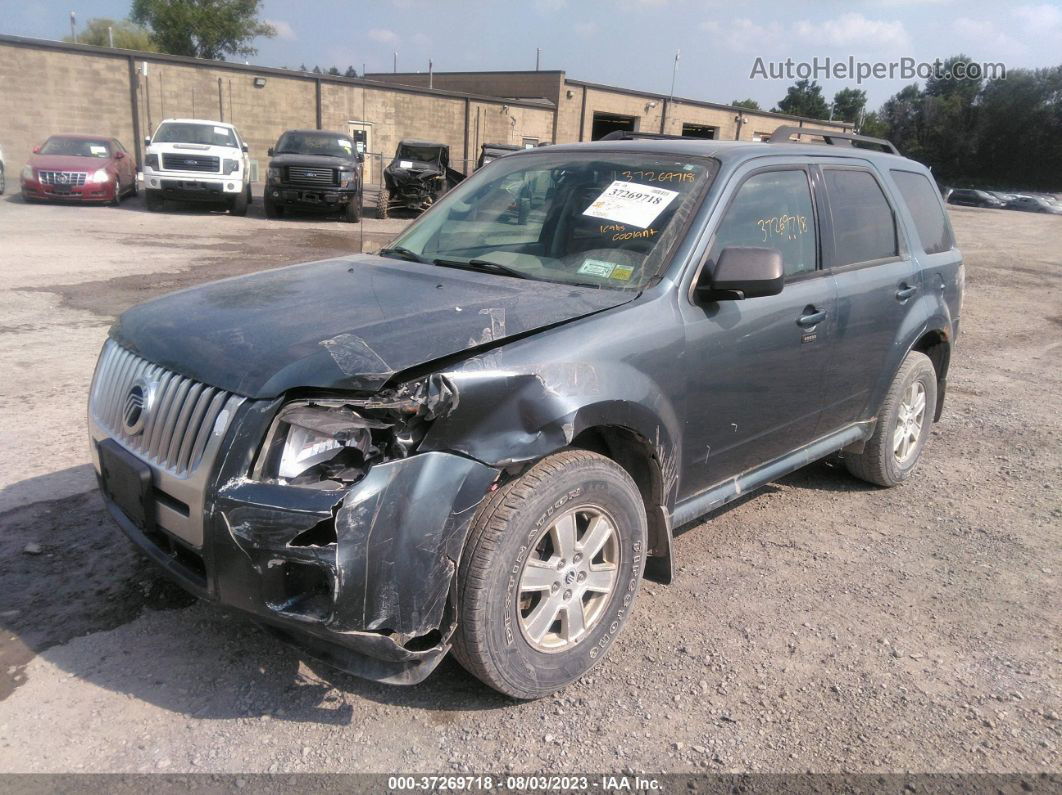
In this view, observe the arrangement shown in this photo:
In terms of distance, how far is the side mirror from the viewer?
3.07 meters

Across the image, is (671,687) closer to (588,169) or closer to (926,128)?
(588,169)

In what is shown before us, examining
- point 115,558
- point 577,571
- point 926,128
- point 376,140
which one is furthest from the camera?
point 926,128

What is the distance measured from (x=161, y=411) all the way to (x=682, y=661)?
2067mm

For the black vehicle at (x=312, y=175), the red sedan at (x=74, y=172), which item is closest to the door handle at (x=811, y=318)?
the black vehicle at (x=312, y=175)

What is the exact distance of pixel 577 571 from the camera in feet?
9.13

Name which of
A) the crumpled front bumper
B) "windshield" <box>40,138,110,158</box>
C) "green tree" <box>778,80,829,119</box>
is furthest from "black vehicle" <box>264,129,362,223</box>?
"green tree" <box>778,80,829,119</box>

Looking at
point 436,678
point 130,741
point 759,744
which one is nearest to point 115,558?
point 130,741

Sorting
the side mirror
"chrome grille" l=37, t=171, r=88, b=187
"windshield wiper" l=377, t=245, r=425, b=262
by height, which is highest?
the side mirror

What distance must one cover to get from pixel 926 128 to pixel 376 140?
55254 mm

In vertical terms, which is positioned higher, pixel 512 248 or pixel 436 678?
pixel 512 248

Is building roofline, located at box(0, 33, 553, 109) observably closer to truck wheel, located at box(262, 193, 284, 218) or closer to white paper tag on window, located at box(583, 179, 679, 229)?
truck wheel, located at box(262, 193, 284, 218)

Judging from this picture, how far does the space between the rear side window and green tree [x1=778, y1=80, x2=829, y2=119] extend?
9532 centimetres

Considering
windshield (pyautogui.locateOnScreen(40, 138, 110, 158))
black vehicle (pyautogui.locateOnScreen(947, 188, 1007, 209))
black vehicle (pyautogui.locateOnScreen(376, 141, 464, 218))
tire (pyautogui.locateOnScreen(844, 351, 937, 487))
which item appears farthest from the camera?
black vehicle (pyautogui.locateOnScreen(947, 188, 1007, 209))

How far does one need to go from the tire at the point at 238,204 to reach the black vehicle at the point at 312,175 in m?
0.70
